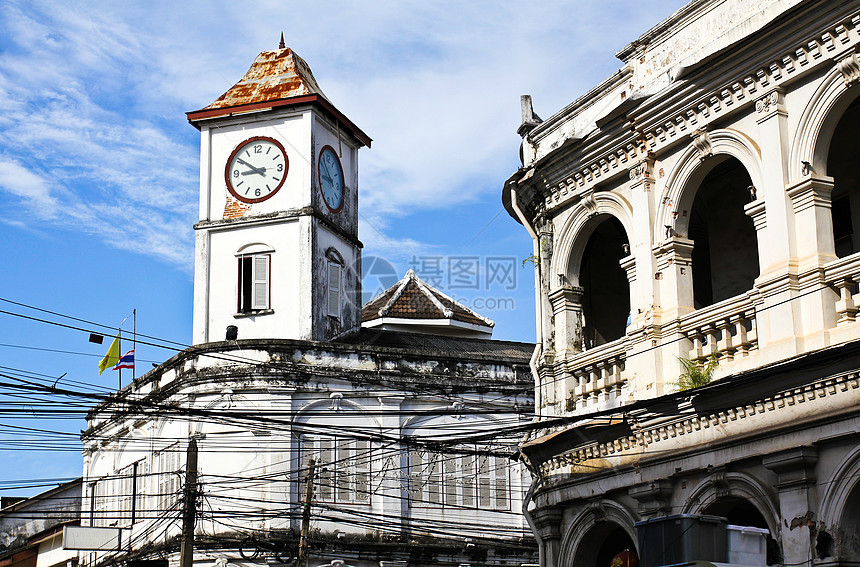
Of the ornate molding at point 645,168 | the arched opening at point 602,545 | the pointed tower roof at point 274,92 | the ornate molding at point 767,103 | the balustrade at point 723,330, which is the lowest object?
the arched opening at point 602,545

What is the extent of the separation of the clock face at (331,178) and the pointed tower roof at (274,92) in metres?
1.10

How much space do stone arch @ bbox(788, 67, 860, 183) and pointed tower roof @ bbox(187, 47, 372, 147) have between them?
63.1 feet

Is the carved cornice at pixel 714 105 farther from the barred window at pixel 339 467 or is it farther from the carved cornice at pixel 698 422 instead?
the barred window at pixel 339 467

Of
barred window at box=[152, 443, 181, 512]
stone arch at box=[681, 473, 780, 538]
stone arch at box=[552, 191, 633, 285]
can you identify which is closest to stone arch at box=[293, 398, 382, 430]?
barred window at box=[152, 443, 181, 512]

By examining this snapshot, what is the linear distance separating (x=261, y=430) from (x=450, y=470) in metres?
5.17

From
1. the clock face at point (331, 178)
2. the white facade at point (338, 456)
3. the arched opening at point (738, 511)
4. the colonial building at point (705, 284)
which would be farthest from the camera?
the clock face at point (331, 178)

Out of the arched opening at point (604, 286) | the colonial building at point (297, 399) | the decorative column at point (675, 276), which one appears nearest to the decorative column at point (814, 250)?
the decorative column at point (675, 276)

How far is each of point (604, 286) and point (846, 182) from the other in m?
4.96

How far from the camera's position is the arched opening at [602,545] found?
16384 millimetres

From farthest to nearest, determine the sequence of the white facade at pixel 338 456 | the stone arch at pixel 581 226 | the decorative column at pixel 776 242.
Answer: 1. the white facade at pixel 338 456
2. the stone arch at pixel 581 226
3. the decorative column at pixel 776 242

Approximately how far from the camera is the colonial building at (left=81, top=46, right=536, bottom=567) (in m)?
27.0

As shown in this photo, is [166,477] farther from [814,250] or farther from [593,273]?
[814,250]

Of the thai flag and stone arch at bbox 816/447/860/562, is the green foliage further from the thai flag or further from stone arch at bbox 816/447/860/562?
the thai flag

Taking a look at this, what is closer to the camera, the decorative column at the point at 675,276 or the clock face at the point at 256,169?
the decorative column at the point at 675,276
